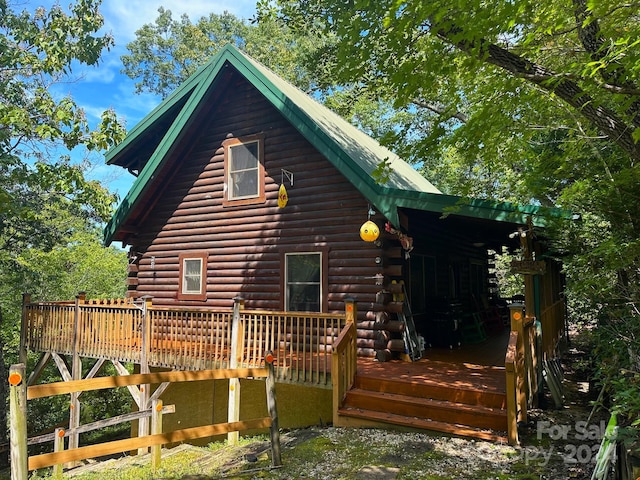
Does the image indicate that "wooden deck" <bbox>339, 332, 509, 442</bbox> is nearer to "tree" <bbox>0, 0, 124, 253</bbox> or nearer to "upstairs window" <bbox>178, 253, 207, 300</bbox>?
"upstairs window" <bbox>178, 253, 207, 300</bbox>

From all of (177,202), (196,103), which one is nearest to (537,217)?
(196,103)

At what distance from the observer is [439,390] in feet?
19.8

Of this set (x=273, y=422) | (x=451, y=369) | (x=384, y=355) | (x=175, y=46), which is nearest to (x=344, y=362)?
(x=273, y=422)

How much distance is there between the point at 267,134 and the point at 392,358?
5.86 meters

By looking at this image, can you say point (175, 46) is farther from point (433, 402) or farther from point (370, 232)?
point (433, 402)

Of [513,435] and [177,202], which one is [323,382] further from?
[177,202]

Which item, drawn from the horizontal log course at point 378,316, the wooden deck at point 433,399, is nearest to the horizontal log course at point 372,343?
the horizontal log course at point 378,316

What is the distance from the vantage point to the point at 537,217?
710 cm

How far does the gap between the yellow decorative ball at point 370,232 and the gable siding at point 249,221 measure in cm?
58

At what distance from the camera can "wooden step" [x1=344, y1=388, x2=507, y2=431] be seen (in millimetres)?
5422

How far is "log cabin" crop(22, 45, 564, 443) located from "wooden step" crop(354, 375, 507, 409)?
0.06 ft

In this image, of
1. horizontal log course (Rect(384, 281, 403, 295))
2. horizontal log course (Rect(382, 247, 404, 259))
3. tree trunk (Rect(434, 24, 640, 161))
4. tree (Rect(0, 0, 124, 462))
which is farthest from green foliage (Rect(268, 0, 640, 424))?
tree (Rect(0, 0, 124, 462))

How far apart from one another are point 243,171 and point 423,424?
23.9 ft

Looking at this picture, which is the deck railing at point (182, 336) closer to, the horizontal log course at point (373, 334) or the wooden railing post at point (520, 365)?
the horizontal log course at point (373, 334)
